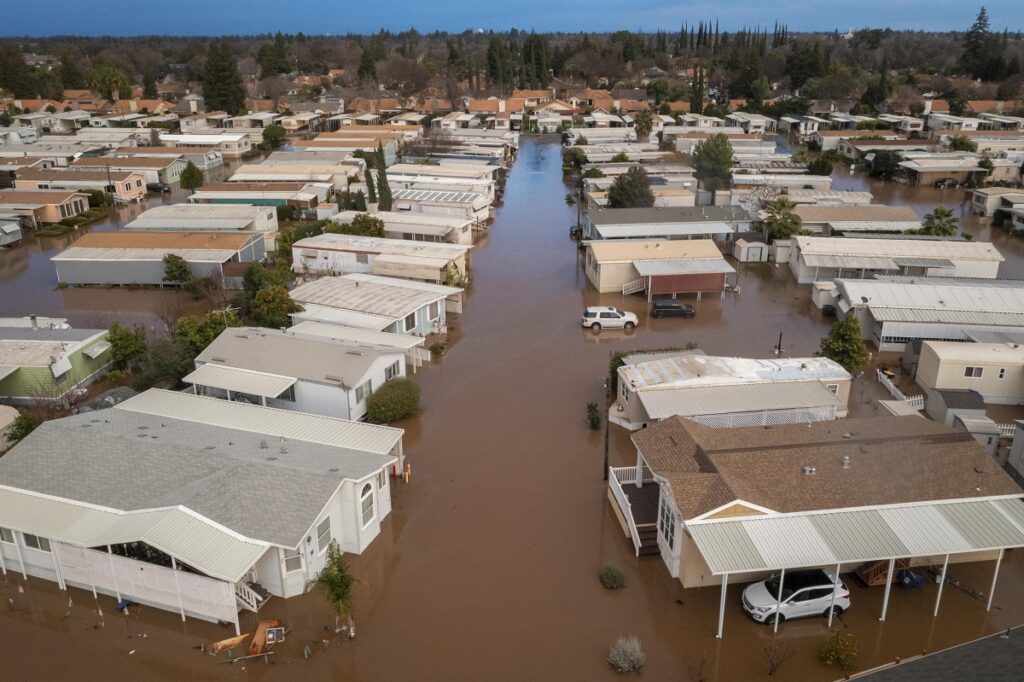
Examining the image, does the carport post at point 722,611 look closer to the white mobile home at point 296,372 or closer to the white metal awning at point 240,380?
the white mobile home at point 296,372

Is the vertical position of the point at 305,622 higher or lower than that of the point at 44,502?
lower

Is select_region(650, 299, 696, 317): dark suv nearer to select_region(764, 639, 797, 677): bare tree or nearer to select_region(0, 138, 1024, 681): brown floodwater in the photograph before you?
select_region(0, 138, 1024, 681): brown floodwater

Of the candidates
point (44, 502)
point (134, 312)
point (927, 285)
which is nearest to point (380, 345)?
point (44, 502)

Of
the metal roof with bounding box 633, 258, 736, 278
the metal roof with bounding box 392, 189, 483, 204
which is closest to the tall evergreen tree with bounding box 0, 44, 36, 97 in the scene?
the metal roof with bounding box 392, 189, 483, 204

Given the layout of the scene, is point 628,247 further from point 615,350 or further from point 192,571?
point 192,571

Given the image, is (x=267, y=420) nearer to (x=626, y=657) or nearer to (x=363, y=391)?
(x=363, y=391)

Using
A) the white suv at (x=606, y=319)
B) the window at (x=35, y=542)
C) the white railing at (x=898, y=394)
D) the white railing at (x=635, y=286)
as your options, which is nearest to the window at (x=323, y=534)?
the window at (x=35, y=542)
